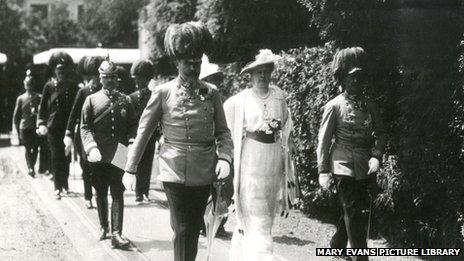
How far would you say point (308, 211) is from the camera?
1047 cm

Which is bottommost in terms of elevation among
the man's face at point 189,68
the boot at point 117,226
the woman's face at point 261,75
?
the boot at point 117,226

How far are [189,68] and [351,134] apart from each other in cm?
194

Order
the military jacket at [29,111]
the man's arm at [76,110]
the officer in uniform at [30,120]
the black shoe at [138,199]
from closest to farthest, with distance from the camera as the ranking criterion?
the man's arm at [76,110] → the black shoe at [138,199] → the officer in uniform at [30,120] → the military jacket at [29,111]

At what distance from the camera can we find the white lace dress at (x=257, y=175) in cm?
685

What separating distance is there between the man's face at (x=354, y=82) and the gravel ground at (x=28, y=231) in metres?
3.40

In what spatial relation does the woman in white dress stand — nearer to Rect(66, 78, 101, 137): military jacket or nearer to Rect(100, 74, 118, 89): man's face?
Rect(100, 74, 118, 89): man's face

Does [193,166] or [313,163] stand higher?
[193,166]

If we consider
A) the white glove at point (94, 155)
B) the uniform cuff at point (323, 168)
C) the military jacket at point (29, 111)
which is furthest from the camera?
the military jacket at point (29, 111)

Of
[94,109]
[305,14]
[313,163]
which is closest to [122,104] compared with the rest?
[94,109]

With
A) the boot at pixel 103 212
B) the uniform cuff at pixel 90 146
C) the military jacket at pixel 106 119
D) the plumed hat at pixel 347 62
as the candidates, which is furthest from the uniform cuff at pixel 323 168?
the boot at pixel 103 212

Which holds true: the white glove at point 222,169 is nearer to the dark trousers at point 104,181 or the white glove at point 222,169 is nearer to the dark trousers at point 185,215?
the dark trousers at point 185,215

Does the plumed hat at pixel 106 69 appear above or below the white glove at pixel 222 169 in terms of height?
above

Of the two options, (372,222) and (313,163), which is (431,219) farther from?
(313,163)

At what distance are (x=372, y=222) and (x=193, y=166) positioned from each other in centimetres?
372
